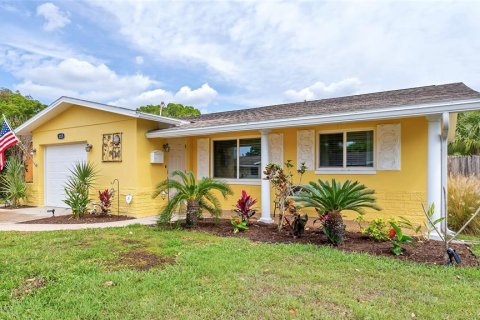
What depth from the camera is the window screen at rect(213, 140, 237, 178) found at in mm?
10492

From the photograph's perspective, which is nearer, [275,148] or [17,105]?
[275,148]

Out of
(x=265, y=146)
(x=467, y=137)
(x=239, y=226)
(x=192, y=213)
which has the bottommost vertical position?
(x=239, y=226)

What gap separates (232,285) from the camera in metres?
3.91

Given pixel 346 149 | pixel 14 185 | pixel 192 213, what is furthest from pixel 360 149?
pixel 14 185

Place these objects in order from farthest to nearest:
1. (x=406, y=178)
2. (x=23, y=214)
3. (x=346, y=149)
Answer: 1. (x=23, y=214)
2. (x=346, y=149)
3. (x=406, y=178)

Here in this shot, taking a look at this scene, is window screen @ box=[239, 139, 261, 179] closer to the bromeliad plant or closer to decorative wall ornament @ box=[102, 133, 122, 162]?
decorative wall ornament @ box=[102, 133, 122, 162]

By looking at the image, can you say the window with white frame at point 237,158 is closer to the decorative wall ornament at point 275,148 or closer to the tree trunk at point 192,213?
the decorative wall ornament at point 275,148

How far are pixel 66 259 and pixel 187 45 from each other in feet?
36.4

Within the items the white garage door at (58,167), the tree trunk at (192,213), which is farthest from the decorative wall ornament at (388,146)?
the white garage door at (58,167)

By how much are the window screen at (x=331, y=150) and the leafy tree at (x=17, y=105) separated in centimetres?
1939

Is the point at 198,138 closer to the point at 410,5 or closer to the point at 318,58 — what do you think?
the point at 318,58

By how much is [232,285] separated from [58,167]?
1103cm

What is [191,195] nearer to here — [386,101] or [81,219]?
[81,219]

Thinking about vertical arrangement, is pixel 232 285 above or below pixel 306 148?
below
